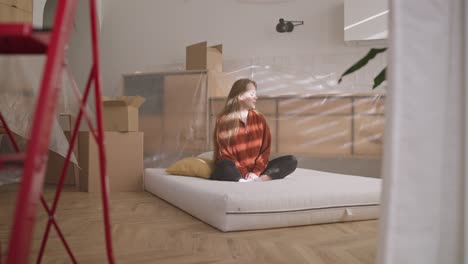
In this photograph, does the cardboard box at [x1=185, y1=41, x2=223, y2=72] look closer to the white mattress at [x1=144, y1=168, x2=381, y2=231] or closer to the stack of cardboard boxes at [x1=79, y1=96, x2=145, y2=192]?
the stack of cardboard boxes at [x1=79, y1=96, x2=145, y2=192]

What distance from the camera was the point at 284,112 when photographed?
3.88 meters

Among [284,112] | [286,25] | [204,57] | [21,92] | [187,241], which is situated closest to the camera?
[187,241]

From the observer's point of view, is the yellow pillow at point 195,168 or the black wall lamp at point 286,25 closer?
the yellow pillow at point 195,168

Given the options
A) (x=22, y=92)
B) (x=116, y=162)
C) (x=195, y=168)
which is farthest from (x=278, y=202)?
(x=116, y=162)

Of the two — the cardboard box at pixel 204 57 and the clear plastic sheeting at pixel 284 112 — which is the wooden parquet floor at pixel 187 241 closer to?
the clear plastic sheeting at pixel 284 112

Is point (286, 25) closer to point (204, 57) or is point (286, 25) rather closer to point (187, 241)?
point (204, 57)

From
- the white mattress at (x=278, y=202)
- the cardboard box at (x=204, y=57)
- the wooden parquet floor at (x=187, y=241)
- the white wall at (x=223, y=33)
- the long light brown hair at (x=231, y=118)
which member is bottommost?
the wooden parquet floor at (x=187, y=241)

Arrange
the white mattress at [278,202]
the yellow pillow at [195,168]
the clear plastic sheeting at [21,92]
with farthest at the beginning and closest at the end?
the yellow pillow at [195,168] → the clear plastic sheeting at [21,92] → the white mattress at [278,202]

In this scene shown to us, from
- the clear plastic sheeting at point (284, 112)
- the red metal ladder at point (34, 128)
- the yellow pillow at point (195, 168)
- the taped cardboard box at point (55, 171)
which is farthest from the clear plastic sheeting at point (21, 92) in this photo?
the red metal ladder at point (34, 128)

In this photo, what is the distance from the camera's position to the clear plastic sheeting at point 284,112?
3668 millimetres

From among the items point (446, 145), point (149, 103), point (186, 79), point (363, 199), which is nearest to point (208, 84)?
point (186, 79)

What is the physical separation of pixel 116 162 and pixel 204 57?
1.28 meters

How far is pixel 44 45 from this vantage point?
1.99ft

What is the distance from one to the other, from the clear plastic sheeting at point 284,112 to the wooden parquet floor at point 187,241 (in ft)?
4.95
